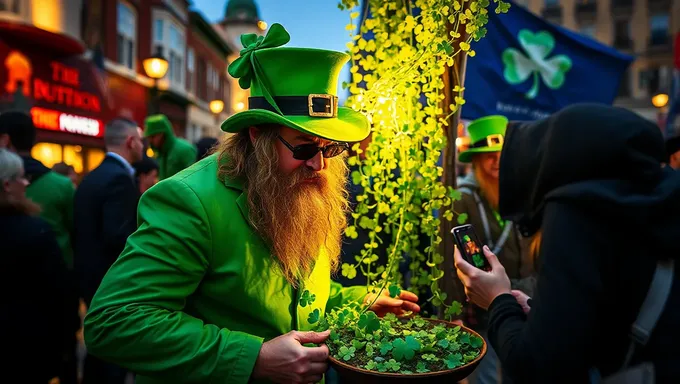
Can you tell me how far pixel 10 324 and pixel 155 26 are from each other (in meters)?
18.8

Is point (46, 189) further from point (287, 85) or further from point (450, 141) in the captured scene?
point (450, 141)

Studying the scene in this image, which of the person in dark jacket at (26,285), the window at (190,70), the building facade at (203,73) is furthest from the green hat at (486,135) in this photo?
the window at (190,70)

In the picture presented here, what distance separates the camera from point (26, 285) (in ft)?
9.31

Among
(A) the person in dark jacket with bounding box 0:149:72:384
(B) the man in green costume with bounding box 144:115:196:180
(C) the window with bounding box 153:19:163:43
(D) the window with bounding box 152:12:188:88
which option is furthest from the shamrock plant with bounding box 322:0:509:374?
(C) the window with bounding box 153:19:163:43

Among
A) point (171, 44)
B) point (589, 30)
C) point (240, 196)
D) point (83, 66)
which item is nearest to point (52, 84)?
point (83, 66)

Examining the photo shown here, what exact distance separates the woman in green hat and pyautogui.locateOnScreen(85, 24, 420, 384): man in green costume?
66.7 inches

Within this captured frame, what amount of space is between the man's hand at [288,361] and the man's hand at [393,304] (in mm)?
471

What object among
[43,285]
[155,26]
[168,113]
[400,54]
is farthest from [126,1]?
[400,54]

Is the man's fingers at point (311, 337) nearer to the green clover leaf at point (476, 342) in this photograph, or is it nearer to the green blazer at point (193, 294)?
the green blazer at point (193, 294)

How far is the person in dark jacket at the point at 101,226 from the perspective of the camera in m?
3.75

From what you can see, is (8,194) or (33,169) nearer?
(8,194)

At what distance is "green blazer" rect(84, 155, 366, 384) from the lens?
140cm

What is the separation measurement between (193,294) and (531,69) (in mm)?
4576

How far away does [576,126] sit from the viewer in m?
1.24
